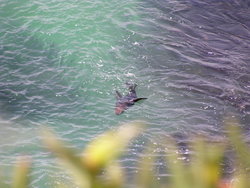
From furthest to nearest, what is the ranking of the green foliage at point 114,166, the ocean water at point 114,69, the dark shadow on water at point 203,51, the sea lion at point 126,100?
1. the dark shadow on water at point 203,51
2. the sea lion at point 126,100
3. the ocean water at point 114,69
4. the green foliage at point 114,166

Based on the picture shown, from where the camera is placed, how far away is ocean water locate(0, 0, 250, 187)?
8172mm

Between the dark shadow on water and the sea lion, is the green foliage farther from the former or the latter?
the dark shadow on water

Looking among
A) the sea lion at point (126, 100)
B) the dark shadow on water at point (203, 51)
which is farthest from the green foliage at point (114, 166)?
the dark shadow on water at point (203, 51)

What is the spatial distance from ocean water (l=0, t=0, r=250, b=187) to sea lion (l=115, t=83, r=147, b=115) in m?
0.12

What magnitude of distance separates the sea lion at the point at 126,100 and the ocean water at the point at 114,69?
119mm

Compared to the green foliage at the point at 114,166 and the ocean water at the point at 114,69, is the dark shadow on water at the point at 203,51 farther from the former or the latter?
the green foliage at the point at 114,166

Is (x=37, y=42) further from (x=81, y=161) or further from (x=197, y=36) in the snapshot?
(x=81, y=161)

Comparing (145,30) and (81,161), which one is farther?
(145,30)

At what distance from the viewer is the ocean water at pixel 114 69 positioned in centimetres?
817

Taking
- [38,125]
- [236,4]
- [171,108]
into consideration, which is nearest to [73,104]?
[38,125]

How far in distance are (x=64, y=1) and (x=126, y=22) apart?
2.07 metres

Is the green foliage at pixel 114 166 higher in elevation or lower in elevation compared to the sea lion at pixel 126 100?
higher

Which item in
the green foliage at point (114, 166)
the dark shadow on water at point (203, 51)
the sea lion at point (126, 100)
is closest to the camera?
the green foliage at point (114, 166)

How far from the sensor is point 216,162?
0.69 meters
